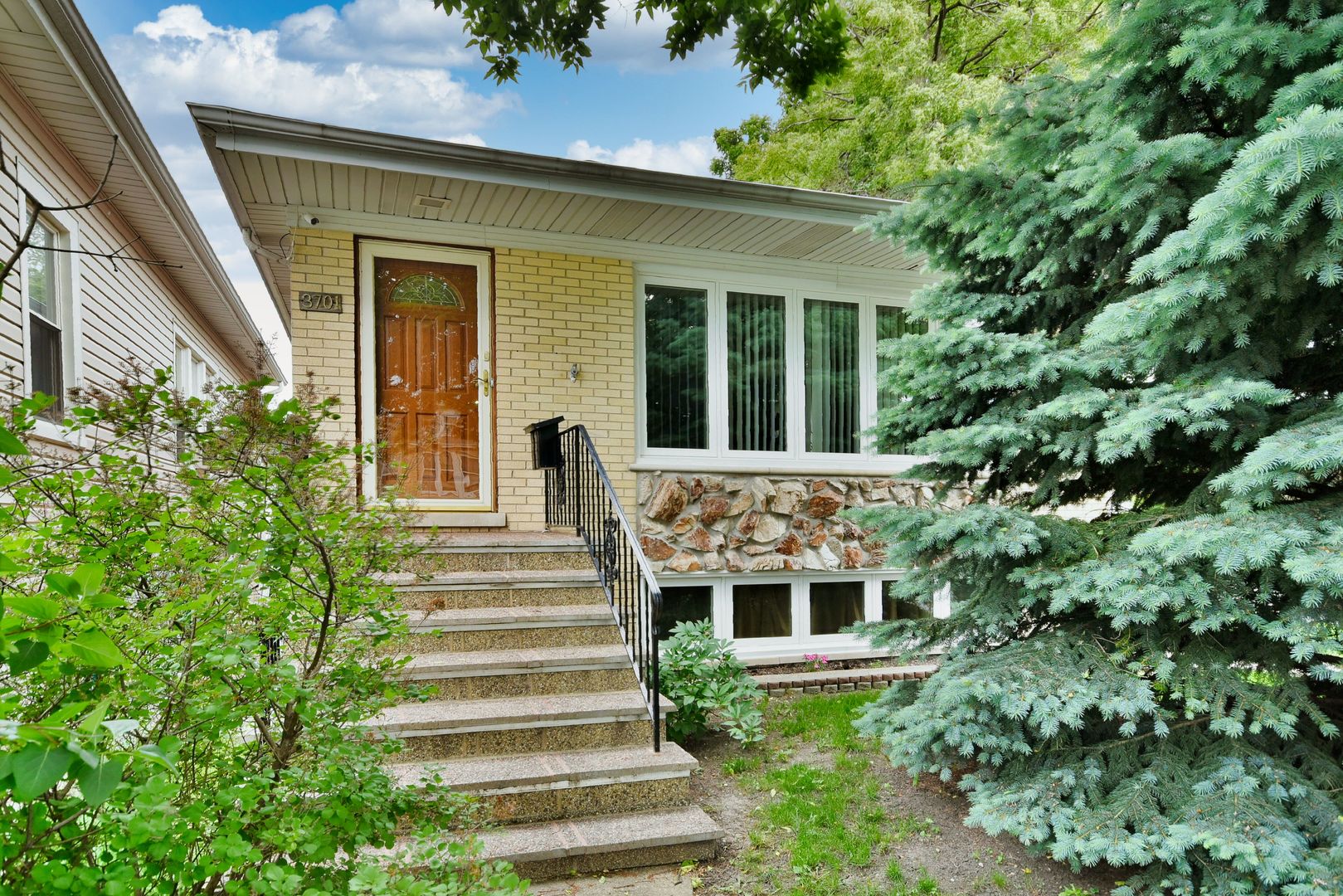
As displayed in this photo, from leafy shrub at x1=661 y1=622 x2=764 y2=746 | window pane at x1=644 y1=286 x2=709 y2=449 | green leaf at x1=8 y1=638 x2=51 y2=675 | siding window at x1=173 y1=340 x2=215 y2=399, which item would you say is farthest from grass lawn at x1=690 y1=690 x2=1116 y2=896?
siding window at x1=173 y1=340 x2=215 y2=399

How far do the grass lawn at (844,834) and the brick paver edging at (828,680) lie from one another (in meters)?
1.32

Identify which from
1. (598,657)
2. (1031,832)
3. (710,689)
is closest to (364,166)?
(598,657)

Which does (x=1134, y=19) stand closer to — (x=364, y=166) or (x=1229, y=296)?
Answer: (x=1229, y=296)

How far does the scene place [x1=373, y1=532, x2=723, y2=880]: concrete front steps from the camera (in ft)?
10.8

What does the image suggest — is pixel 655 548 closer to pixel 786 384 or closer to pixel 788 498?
pixel 788 498

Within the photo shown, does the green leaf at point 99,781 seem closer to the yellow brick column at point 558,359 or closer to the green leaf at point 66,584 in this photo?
the green leaf at point 66,584

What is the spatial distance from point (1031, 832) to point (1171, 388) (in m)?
1.80

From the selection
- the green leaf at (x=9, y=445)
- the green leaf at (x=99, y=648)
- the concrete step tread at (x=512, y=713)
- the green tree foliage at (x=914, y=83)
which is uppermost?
the green tree foliage at (x=914, y=83)

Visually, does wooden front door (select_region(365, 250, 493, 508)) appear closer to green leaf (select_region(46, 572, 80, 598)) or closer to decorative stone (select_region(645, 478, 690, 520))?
decorative stone (select_region(645, 478, 690, 520))

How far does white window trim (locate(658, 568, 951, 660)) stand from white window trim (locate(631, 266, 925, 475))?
843mm

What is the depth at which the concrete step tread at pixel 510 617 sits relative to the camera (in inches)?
169

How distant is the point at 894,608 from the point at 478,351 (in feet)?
13.6

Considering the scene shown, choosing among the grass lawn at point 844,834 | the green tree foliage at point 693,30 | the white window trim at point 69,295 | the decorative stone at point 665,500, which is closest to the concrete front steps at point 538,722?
the grass lawn at point 844,834

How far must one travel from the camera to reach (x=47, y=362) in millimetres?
5691
